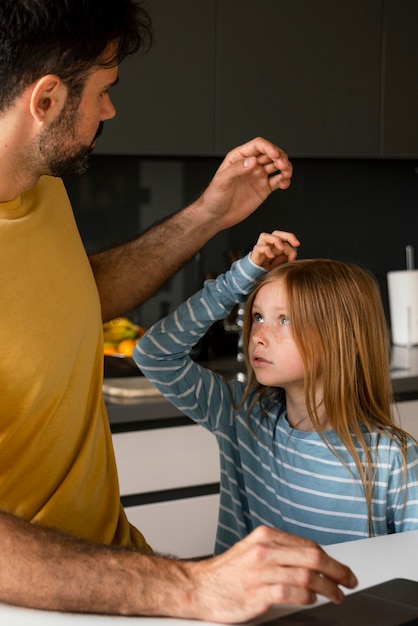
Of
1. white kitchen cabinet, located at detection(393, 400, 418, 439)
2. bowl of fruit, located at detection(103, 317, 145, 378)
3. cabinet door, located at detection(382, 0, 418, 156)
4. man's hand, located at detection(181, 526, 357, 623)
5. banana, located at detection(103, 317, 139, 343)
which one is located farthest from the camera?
cabinet door, located at detection(382, 0, 418, 156)

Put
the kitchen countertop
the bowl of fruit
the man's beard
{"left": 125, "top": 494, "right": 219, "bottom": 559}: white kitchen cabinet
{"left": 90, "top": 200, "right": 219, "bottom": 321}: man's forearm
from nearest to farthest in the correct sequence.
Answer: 1. the man's beard
2. {"left": 90, "top": 200, "right": 219, "bottom": 321}: man's forearm
3. the kitchen countertop
4. {"left": 125, "top": 494, "right": 219, "bottom": 559}: white kitchen cabinet
5. the bowl of fruit

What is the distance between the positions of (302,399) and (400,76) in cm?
180

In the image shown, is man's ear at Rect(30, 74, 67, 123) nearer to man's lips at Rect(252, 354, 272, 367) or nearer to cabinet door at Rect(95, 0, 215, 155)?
man's lips at Rect(252, 354, 272, 367)

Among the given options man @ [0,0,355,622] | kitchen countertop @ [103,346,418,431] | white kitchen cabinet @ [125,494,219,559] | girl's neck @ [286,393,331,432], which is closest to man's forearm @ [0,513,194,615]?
man @ [0,0,355,622]

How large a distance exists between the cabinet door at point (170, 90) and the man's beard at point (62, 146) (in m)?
1.35

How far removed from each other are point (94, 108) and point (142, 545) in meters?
0.70

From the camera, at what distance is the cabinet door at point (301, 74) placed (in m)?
2.91

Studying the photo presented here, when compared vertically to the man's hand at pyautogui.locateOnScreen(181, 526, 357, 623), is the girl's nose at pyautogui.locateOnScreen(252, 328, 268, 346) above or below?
above

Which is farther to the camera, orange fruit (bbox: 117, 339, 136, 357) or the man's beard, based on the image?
orange fruit (bbox: 117, 339, 136, 357)

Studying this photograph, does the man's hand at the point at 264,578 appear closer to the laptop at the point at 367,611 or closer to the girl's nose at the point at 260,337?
the laptop at the point at 367,611

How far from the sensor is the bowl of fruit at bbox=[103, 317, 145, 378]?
2709 millimetres

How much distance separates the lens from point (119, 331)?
3020 millimetres

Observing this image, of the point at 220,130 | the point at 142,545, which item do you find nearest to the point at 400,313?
the point at 220,130

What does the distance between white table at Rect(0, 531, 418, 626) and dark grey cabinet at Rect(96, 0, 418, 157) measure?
1.75m
